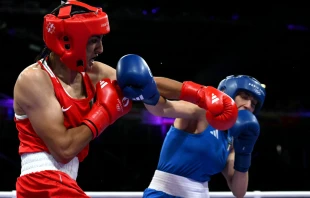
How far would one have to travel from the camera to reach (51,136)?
1.75 meters

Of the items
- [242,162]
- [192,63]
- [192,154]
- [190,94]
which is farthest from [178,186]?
[192,63]

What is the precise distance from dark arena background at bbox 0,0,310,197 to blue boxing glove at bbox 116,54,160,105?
11.6 feet

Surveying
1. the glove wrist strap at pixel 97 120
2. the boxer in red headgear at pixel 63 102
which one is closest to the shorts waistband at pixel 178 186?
the boxer in red headgear at pixel 63 102

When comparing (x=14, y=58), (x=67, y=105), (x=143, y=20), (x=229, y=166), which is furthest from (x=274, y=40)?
(x=67, y=105)

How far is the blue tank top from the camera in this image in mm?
2461

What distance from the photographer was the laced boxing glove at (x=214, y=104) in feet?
6.97

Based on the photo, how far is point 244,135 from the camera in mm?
2494

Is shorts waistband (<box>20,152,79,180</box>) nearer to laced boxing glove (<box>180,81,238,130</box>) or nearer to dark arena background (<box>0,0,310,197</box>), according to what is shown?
laced boxing glove (<box>180,81,238,130</box>)

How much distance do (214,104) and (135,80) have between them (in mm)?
423

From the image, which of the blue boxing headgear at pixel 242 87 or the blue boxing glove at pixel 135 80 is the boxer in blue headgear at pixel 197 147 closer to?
the blue boxing headgear at pixel 242 87

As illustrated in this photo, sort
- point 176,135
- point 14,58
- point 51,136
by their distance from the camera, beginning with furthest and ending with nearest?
point 14,58, point 176,135, point 51,136

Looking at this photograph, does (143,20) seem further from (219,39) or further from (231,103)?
(231,103)

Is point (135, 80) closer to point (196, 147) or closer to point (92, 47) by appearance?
point (92, 47)

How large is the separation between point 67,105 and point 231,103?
73 centimetres
